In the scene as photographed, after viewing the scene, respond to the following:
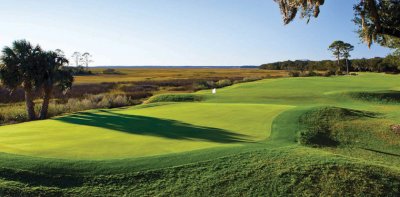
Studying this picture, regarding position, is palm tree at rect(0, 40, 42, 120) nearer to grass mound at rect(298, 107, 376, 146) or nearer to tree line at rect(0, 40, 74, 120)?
tree line at rect(0, 40, 74, 120)

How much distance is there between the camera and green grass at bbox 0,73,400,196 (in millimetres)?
9828

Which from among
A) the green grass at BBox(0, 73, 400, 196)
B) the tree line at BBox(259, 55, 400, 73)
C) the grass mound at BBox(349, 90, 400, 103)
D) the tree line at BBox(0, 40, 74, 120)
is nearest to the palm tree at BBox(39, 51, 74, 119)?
the tree line at BBox(0, 40, 74, 120)

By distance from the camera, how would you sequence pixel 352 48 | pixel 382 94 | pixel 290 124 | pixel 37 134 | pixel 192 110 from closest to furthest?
pixel 37 134
pixel 290 124
pixel 192 110
pixel 382 94
pixel 352 48

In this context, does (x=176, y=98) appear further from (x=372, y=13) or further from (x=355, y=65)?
(x=355, y=65)

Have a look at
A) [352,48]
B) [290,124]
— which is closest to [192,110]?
[290,124]

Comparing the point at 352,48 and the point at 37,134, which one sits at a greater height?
the point at 352,48

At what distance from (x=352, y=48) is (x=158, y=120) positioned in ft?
290

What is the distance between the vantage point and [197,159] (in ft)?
36.8

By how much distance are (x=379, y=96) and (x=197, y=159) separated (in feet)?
89.7

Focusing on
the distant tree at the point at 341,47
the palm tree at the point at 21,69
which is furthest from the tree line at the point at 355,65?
the palm tree at the point at 21,69

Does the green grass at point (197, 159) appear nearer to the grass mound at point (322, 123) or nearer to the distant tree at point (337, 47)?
the grass mound at point (322, 123)

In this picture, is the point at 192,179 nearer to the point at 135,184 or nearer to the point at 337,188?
the point at 135,184

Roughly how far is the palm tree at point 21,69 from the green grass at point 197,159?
457 inches

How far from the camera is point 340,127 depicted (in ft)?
59.1
